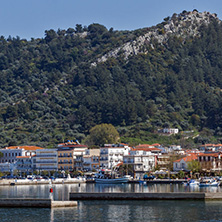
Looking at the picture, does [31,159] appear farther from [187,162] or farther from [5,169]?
[187,162]

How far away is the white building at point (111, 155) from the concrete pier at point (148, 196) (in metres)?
74.9

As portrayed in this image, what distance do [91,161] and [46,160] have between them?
1214 centimetres

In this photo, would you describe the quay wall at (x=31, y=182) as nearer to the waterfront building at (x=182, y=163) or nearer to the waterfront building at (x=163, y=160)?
the waterfront building at (x=182, y=163)

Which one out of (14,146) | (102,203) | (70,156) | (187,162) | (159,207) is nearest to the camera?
(159,207)

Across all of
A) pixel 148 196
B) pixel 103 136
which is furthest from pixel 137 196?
pixel 103 136

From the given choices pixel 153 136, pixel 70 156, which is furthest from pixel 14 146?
pixel 153 136

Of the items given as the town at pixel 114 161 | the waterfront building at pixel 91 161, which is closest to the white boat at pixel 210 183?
the town at pixel 114 161

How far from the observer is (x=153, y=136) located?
195375 mm

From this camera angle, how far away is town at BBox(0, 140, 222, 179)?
144 m

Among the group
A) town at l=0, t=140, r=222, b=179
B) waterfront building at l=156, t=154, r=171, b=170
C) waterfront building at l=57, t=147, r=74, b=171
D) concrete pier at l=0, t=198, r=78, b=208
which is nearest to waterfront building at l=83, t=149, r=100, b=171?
town at l=0, t=140, r=222, b=179

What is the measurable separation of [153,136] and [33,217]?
129462 mm

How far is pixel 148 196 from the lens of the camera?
79500 millimetres

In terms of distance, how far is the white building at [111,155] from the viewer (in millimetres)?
158125

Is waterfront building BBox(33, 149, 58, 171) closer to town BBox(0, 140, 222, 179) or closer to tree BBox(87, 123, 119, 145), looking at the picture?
town BBox(0, 140, 222, 179)
